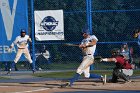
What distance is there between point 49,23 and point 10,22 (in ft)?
6.20

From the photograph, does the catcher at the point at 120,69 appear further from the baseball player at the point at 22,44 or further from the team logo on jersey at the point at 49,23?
the team logo on jersey at the point at 49,23

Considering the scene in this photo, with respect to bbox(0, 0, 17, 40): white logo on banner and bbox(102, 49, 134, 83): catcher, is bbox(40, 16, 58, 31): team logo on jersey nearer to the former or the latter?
bbox(0, 0, 17, 40): white logo on banner

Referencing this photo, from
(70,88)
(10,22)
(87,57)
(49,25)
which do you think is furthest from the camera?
(49,25)

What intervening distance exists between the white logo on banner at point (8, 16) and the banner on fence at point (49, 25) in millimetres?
1174

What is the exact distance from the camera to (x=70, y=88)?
55.8 feet

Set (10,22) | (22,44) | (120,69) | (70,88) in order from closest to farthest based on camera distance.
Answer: (70,88)
(120,69)
(22,44)
(10,22)

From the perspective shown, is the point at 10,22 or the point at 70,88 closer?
the point at 70,88

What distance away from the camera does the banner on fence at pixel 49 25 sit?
26266 mm

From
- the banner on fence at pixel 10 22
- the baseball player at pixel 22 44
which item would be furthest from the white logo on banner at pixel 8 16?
the baseball player at pixel 22 44

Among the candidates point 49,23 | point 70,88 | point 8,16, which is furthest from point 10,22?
point 70,88

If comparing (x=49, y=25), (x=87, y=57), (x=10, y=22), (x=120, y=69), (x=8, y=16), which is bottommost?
(x=120, y=69)

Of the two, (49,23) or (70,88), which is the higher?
(49,23)

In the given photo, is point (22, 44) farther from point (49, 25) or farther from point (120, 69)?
point (120, 69)

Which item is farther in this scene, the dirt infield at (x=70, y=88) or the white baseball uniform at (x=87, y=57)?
the white baseball uniform at (x=87, y=57)
